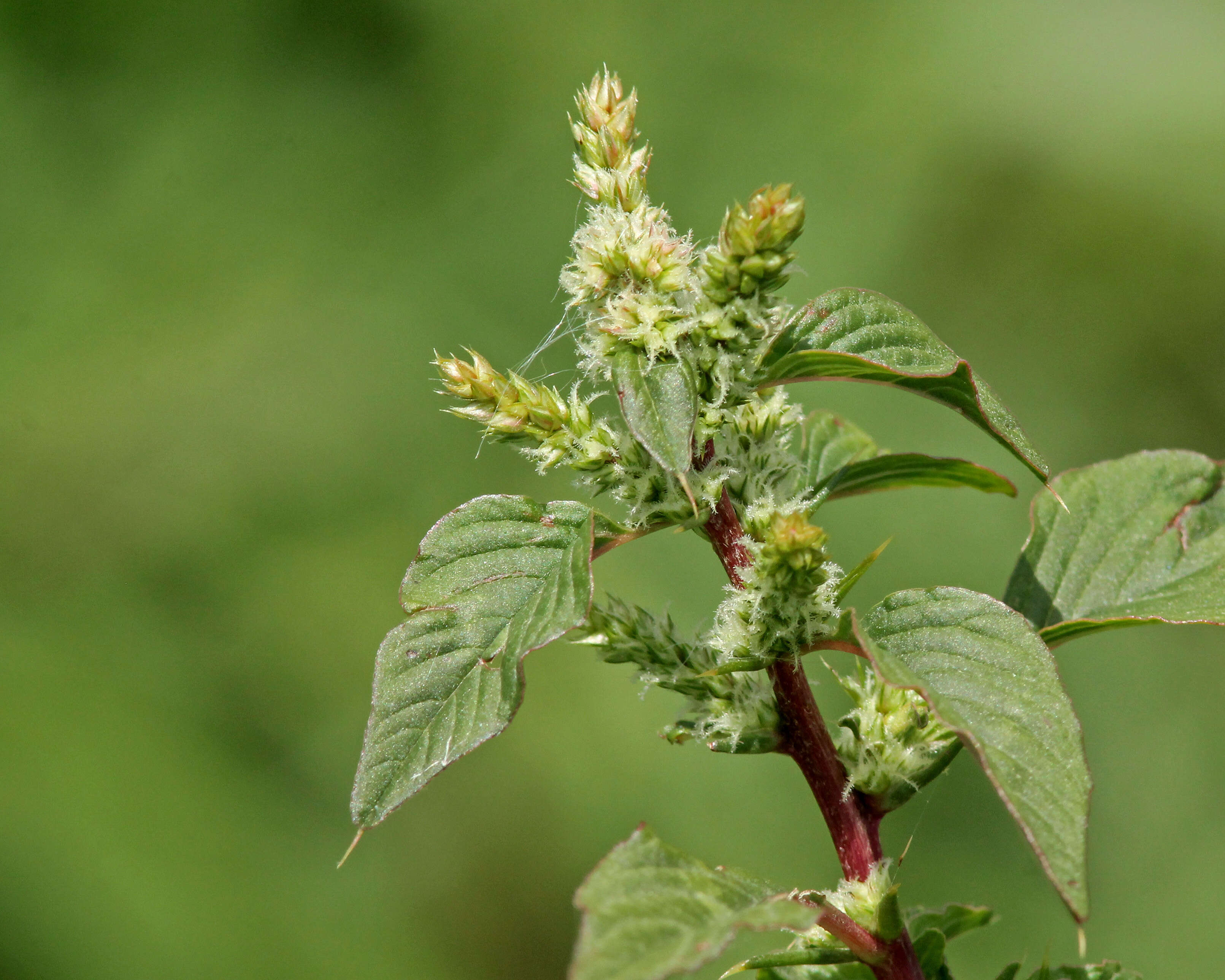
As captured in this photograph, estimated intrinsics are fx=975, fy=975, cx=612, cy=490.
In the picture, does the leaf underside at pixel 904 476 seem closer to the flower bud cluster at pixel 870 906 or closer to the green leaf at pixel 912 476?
the green leaf at pixel 912 476

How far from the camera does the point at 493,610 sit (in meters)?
0.80

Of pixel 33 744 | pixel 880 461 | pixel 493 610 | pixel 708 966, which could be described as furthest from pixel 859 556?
pixel 33 744

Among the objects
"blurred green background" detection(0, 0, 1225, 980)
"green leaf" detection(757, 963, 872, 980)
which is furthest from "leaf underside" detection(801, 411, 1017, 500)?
"blurred green background" detection(0, 0, 1225, 980)

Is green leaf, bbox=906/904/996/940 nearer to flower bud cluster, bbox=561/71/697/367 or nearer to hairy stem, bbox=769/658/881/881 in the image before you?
hairy stem, bbox=769/658/881/881

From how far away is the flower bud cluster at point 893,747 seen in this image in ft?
2.74

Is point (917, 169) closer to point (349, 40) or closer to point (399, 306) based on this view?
point (399, 306)

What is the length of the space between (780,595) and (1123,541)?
0.50 m

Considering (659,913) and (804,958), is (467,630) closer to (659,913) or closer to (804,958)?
(659,913)

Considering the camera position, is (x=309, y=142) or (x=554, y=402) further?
(x=309, y=142)

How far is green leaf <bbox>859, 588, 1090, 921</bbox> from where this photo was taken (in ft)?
2.08

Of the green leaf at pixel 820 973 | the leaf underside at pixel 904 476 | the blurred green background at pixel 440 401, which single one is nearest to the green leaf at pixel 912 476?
the leaf underside at pixel 904 476

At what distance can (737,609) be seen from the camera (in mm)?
800

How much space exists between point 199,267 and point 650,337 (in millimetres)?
2998

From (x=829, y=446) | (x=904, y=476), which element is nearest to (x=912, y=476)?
(x=904, y=476)
